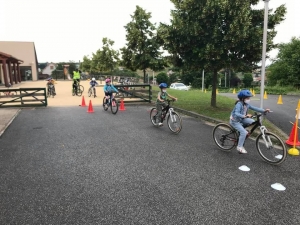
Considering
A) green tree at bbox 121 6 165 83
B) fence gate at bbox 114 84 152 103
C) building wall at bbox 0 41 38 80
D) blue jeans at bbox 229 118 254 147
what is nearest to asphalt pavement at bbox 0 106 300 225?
blue jeans at bbox 229 118 254 147

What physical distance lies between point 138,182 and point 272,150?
10.3 ft

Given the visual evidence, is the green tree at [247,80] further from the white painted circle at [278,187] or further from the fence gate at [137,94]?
the white painted circle at [278,187]

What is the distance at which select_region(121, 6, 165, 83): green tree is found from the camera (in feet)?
68.3

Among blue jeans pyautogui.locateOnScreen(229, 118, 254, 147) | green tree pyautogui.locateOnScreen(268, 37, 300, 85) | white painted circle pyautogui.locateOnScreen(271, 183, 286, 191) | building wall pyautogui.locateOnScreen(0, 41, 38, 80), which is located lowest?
white painted circle pyautogui.locateOnScreen(271, 183, 286, 191)

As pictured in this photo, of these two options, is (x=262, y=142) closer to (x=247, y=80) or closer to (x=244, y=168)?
(x=244, y=168)

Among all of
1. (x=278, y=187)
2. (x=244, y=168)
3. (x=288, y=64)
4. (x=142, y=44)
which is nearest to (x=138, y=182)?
(x=244, y=168)

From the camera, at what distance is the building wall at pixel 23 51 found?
2103 inches

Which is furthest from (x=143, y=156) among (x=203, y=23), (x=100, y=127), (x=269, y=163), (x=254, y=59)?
(x=254, y=59)

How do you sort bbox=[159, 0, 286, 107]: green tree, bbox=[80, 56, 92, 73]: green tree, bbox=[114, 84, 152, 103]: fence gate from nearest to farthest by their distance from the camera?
bbox=[159, 0, 286, 107]: green tree → bbox=[114, 84, 152, 103]: fence gate → bbox=[80, 56, 92, 73]: green tree

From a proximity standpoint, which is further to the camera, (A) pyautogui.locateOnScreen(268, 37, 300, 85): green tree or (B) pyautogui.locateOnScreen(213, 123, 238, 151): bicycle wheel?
(A) pyautogui.locateOnScreen(268, 37, 300, 85): green tree

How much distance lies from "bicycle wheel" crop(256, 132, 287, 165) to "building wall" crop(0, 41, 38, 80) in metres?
55.7

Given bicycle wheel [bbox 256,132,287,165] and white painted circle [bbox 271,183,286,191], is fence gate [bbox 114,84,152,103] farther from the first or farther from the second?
white painted circle [bbox 271,183,286,191]

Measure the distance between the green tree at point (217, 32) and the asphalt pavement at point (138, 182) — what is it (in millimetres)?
4615

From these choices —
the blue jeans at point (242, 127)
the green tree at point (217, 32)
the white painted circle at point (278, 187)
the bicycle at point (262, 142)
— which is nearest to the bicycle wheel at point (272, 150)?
the bicycle at point (262, 142)
